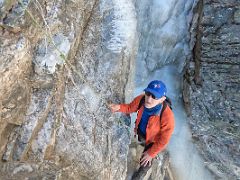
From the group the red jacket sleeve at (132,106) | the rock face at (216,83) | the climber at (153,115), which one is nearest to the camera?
the climber at (153,115)

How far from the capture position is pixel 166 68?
743 centimetres

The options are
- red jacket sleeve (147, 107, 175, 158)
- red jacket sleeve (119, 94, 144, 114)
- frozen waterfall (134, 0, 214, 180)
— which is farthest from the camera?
frozen waterfall (134, 0, 214, 180)

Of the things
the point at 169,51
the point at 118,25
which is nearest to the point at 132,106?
the point at 118,25

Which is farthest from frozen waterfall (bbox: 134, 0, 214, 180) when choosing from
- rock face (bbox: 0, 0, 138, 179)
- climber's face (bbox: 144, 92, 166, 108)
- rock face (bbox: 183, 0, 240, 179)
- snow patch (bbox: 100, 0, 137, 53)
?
climber's face (bbox: 144, 92, 166, 108)

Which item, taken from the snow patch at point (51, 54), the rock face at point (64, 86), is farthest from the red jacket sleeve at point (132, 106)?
the snow patch at point (51, 54)

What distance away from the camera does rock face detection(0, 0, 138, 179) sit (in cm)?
486

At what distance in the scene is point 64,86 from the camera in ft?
17.9

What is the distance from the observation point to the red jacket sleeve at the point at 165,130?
5438 mm

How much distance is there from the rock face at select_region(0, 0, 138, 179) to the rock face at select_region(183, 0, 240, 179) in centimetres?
126

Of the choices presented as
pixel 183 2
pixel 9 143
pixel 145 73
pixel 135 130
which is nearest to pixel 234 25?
pixel 183 2

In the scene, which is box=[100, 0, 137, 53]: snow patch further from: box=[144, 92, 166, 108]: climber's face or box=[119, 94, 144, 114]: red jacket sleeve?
box=[144, 92, 166, 108]: climber's face

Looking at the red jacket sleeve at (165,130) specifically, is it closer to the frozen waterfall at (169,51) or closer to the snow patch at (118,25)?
the snow patch at (118,25)

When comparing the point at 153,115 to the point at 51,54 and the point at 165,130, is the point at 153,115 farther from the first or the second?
the point at 51,54

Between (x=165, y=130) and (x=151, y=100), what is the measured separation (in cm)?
54
